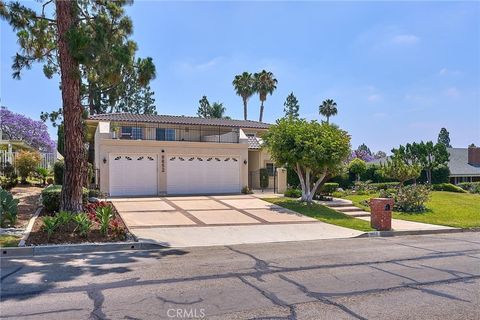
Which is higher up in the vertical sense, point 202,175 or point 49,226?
point 202,175

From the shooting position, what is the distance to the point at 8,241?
10.1m

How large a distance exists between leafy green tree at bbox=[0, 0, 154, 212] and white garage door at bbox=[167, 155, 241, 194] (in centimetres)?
1216

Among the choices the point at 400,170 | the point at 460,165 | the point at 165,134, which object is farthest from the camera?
the point at 460,165

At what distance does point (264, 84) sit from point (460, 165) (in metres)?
25.5

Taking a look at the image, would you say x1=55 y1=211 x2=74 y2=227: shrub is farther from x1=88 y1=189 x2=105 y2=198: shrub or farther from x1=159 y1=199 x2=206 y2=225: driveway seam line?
x1=88 y1=189 x2=105 y2=198: shrub

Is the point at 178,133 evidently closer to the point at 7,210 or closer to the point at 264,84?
the point at 7,210

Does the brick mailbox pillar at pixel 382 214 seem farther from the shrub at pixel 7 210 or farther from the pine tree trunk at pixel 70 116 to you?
the shrub at pixel 7 210

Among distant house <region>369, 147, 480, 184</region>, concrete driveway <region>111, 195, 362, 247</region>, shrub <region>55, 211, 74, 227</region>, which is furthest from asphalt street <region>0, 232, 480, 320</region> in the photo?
distant house <region>369, 147, 480, 184</region>

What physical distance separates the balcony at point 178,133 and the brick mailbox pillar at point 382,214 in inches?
546

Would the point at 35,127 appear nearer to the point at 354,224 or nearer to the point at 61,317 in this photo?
the point at 354,224

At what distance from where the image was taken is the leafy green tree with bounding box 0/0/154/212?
11594mm

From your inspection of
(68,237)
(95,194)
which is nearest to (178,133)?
(95,194)

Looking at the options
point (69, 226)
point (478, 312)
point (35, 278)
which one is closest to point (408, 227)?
point (478, 312)

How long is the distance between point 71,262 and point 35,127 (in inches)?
1768
